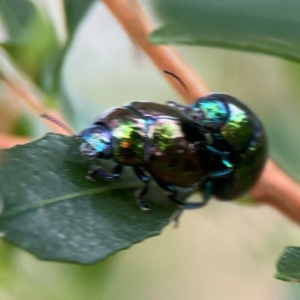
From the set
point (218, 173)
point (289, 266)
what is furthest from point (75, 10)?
point (289, 266)

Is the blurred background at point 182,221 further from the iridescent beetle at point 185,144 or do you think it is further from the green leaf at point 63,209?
the green leaf at point 63,209

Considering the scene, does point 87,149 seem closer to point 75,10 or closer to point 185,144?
point 185,144

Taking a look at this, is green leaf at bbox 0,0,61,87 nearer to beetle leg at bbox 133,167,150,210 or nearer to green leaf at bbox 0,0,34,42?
green leaf at bbox 0,0,34,42

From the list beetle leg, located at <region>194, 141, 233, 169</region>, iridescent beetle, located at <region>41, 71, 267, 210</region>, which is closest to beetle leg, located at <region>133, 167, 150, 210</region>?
iridescent beetle, located at <region>41, 71, 267, 210</region>

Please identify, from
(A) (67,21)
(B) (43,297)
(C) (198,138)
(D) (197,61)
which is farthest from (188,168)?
(D) (197,61)

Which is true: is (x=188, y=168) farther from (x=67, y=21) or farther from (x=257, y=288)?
(x=257, y=288)
